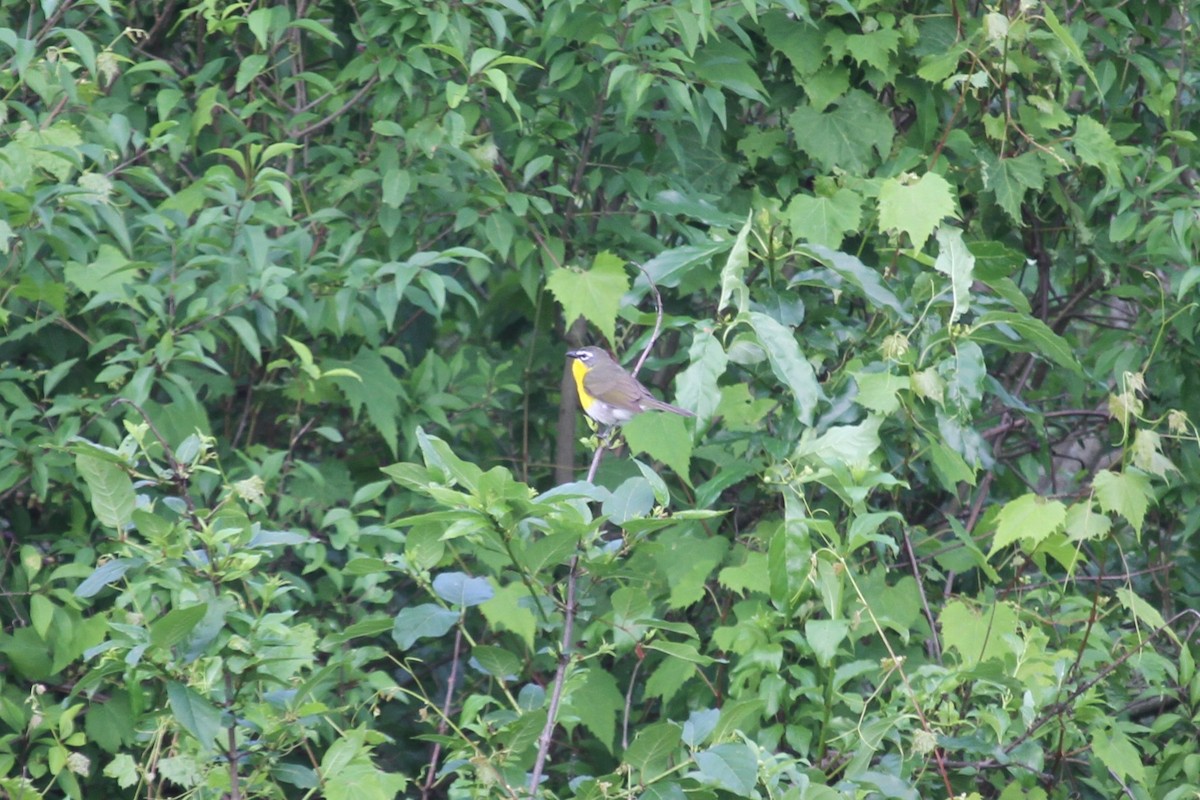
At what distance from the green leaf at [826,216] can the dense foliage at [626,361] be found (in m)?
0.01

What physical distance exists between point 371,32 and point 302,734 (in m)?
2.46

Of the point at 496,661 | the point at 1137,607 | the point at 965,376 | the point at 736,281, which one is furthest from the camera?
the point at 1137,607

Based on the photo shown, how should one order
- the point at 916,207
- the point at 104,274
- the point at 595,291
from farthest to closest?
1. the point at 595,291
2. the point at 104,274
3. the point at 916,207

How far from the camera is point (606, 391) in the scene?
183 inches

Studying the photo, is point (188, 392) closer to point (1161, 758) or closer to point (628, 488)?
point (628, 488)

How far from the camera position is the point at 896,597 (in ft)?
12.9

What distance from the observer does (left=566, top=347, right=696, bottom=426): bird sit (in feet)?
14.1

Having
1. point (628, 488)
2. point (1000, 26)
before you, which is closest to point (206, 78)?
point (1000, 26)

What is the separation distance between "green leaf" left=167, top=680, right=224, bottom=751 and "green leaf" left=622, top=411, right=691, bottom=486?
5.21 ft

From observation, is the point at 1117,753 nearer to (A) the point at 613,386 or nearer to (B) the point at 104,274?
(A) the point at 613,386

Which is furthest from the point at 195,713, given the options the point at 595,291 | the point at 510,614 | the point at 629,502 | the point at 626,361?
the point at 595,291

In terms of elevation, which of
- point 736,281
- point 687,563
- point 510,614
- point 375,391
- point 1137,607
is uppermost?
point 736,281

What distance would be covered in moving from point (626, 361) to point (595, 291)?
25.1 inches

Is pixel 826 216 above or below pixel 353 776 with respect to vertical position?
above
